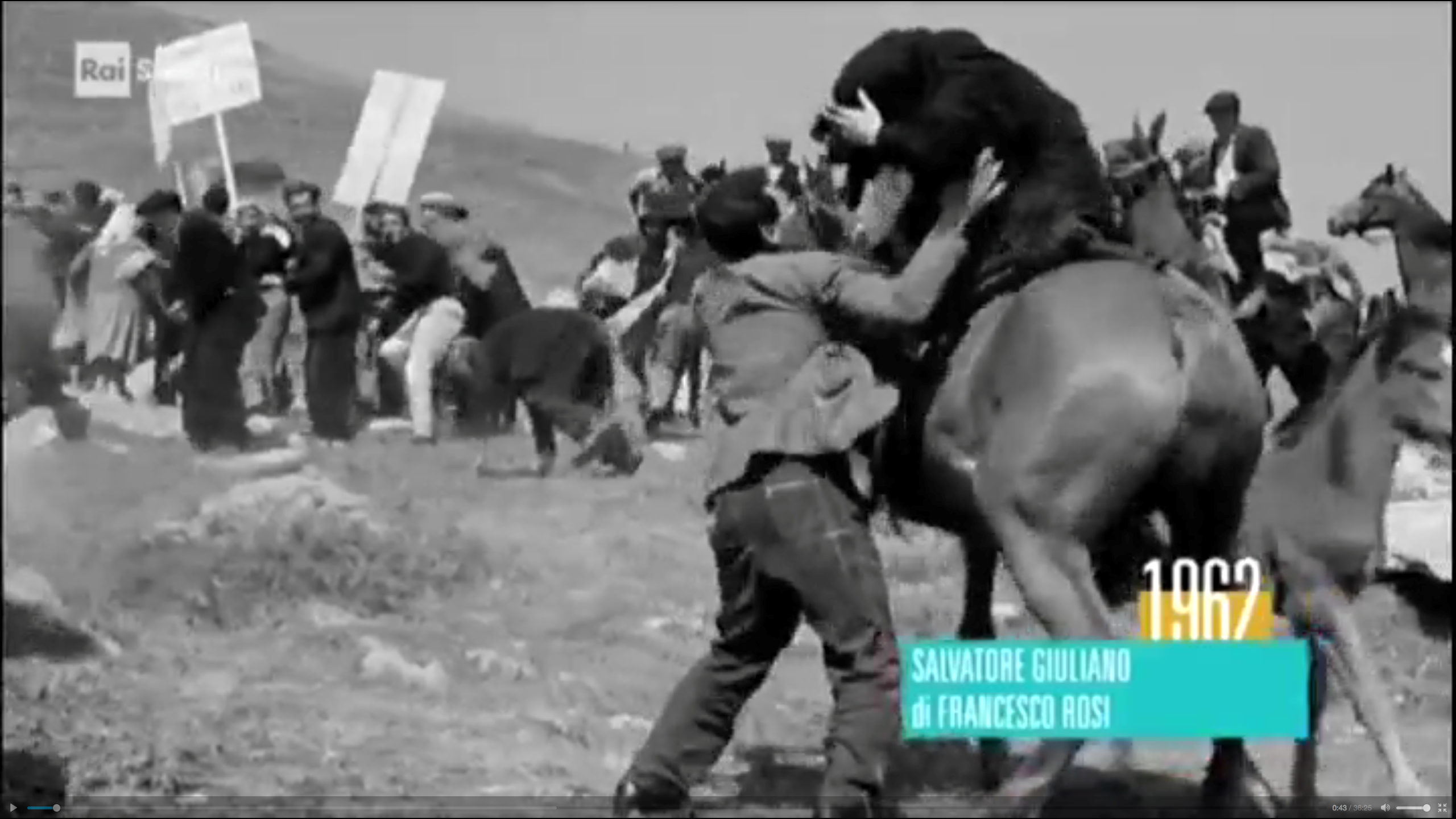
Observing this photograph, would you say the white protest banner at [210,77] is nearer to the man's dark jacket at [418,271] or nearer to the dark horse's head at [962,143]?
the man's dark jacket at [418,271]

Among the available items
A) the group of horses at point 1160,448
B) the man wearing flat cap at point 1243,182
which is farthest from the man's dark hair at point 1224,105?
the group of horses at point 1160,448

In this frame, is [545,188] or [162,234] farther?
[545,188]

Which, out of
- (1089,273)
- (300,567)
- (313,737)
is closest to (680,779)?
(313,737)

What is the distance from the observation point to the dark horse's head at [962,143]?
6.37m

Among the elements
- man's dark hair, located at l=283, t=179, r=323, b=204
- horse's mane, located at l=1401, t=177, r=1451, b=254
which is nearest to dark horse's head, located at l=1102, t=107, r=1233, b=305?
horse's mane, located at l=1401, t=177, r=1451, b=254

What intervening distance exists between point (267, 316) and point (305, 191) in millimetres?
1379

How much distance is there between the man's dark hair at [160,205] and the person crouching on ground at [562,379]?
2.70 meters

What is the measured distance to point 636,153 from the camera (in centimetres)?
3497

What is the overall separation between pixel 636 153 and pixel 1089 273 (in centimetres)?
2913

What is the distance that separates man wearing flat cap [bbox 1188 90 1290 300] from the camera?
12047 millimetres

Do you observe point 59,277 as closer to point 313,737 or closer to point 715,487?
point 313,737

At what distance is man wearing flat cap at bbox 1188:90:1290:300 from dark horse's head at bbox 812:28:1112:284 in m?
5.69

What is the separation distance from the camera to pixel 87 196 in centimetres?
1605
